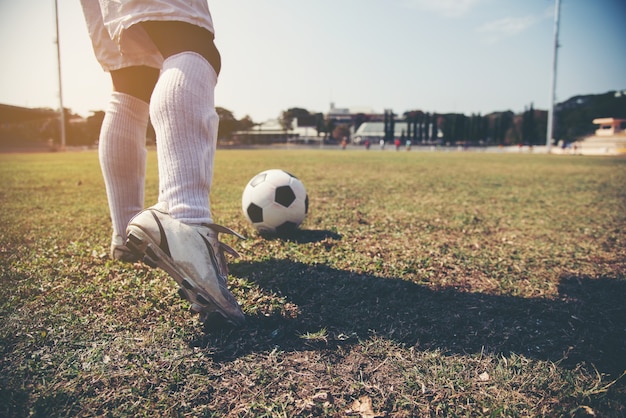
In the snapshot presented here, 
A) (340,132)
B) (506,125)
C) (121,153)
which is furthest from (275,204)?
(340,132)

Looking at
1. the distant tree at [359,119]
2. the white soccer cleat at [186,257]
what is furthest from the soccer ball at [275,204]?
the distant tree at [359,119]

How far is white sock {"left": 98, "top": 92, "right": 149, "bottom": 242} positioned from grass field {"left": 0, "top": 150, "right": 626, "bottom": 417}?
325 millimetres

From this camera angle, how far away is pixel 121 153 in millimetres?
2076

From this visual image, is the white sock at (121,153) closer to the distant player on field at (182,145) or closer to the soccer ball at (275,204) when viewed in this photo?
the distant player on field at (182,145)

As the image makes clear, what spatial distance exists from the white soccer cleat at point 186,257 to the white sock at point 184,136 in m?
0.06

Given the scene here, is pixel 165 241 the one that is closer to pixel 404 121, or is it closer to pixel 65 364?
pixel 65 364

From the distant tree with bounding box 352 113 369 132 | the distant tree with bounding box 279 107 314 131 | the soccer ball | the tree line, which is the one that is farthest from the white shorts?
the distant tree with bounding box 352 113 369 132

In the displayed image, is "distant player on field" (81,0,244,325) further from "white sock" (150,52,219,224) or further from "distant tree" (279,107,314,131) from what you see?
"distant tree" (279,107,314,131)

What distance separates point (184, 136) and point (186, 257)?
46cm

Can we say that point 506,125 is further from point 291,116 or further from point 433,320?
point 433,320

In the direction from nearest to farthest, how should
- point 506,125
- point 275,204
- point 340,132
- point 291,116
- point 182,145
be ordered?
1. point 182,145
2. point 275,204
3. point 506,125
4. point 340,132
5. point 291,116

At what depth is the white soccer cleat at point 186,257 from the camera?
133cm

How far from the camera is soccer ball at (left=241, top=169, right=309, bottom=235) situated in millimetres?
2838

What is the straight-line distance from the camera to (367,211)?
13.7ft
